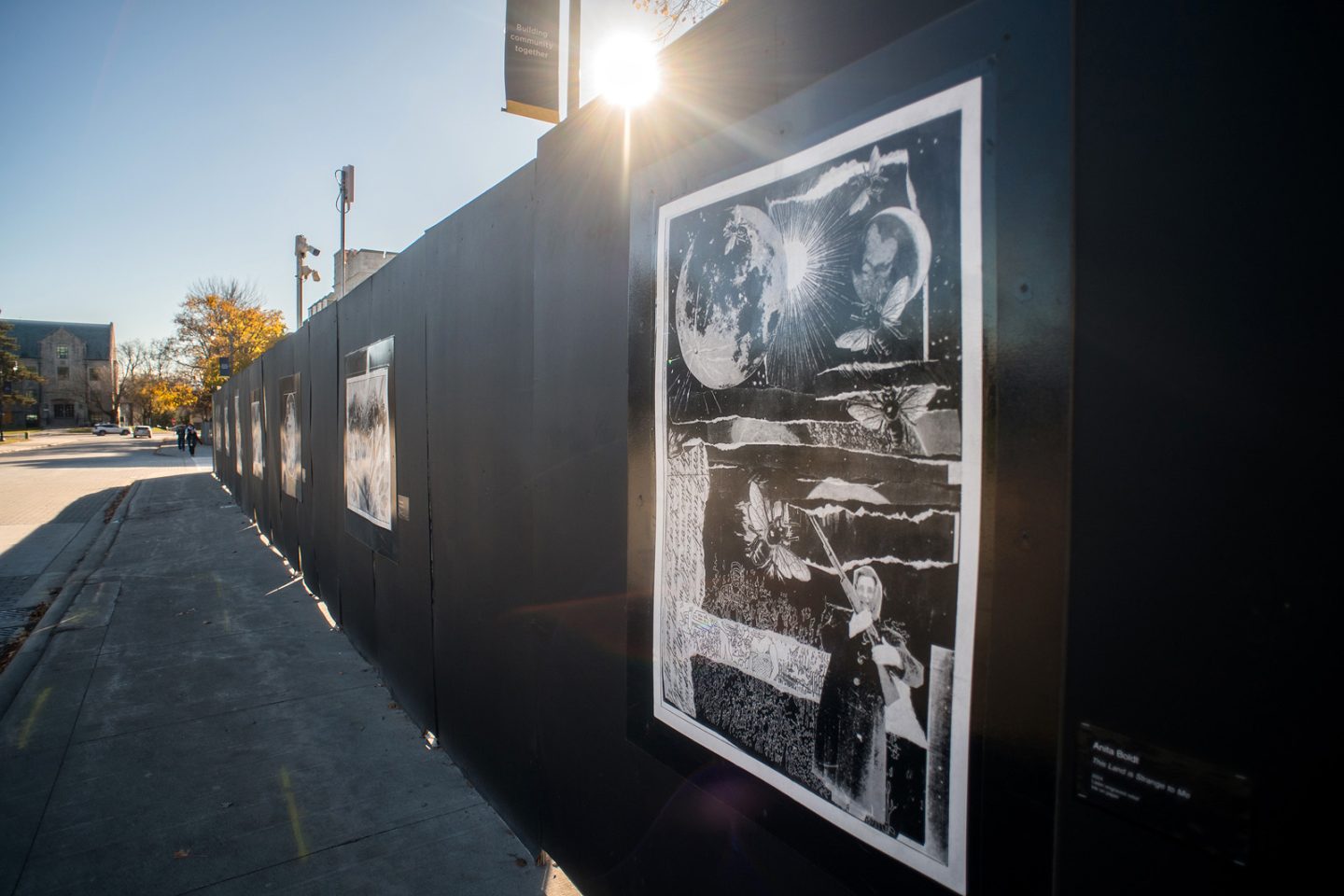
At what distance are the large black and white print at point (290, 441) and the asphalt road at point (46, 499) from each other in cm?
297

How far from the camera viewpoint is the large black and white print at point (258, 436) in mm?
12180

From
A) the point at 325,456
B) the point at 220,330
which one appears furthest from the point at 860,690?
the point at 220,330

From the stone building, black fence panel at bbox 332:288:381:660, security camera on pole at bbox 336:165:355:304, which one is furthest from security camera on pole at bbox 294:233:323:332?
the stone building

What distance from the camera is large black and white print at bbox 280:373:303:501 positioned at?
8.77 meters

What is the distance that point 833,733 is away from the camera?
5.44 feet

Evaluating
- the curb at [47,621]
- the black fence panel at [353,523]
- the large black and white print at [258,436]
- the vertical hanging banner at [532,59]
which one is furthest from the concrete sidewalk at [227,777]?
the large black and white print at [258,436]

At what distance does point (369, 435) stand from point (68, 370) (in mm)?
116772

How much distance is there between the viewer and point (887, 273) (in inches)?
57.9

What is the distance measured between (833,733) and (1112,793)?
0.61 m

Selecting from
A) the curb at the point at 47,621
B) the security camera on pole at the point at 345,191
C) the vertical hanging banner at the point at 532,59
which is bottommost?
the curb at the point at 47,621

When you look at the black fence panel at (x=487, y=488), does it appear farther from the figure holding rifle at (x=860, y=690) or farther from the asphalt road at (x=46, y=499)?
the asphalt road at (x=46, y=499)

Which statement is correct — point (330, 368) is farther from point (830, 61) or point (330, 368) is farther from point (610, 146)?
point (830, 61)

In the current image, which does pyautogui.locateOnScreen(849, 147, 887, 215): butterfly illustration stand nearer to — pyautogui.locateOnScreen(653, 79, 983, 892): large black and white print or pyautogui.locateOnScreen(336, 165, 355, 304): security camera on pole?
pyautogui.locateOnScreen(653, 79, 983, 892): large black and white print

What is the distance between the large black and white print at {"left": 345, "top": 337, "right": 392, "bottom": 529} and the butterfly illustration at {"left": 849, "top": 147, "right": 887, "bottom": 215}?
14.5ft
